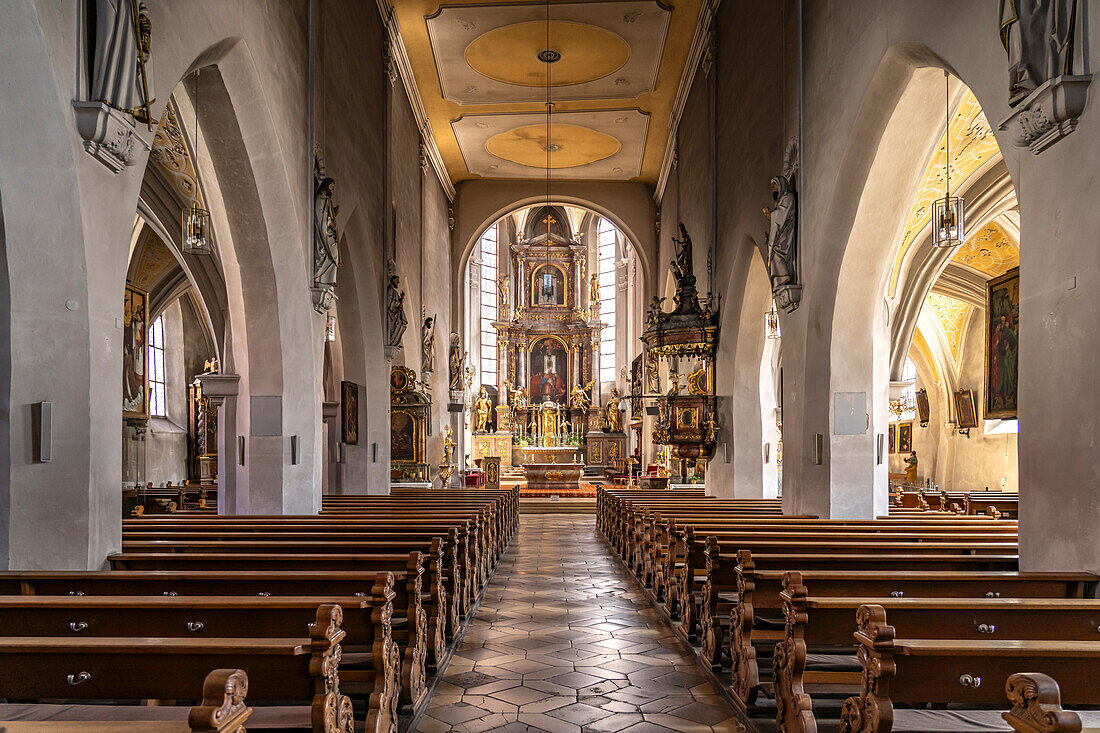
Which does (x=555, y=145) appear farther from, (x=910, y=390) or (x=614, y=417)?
(x=614, y=417)

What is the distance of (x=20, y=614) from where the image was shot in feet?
10.0

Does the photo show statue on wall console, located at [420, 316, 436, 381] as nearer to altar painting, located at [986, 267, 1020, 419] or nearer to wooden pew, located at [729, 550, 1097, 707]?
altar painting, located at [986, 267, 1020, 419]

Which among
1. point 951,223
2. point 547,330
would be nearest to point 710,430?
point 951,223

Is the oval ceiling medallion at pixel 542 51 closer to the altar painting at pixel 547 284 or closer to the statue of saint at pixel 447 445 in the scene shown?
the statue of saint at pixel 447 445

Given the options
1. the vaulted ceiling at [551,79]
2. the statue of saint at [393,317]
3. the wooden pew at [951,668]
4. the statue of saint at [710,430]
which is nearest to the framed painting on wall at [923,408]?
the vaulted ceiling at [551,79]

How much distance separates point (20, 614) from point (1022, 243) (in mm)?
4690

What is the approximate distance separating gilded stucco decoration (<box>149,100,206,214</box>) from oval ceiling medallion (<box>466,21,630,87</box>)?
20.7ft

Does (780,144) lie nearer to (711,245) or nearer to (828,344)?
(828,344)

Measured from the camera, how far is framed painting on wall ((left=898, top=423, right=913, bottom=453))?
18.1 meters

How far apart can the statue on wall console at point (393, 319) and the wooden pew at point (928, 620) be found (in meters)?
10.3

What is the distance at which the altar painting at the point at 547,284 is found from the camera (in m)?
31.2

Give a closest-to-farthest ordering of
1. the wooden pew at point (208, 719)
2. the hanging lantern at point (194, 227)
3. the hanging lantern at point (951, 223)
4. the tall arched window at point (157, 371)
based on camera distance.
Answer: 1. the wooden pew at point (208, 719)
2. the hanging lantern at point (951, 223)
3. the hanging lantern at point (194, 227)
4. the tall arched window at point (157, 371)

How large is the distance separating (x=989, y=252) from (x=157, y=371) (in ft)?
55.3

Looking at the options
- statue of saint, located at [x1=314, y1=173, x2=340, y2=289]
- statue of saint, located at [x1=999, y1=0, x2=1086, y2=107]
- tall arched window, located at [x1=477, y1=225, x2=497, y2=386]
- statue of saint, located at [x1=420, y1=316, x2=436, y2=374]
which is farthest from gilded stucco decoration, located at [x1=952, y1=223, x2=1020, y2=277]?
tall arched window, located at [x1=477, y1=225, x2=497, y2=386]
